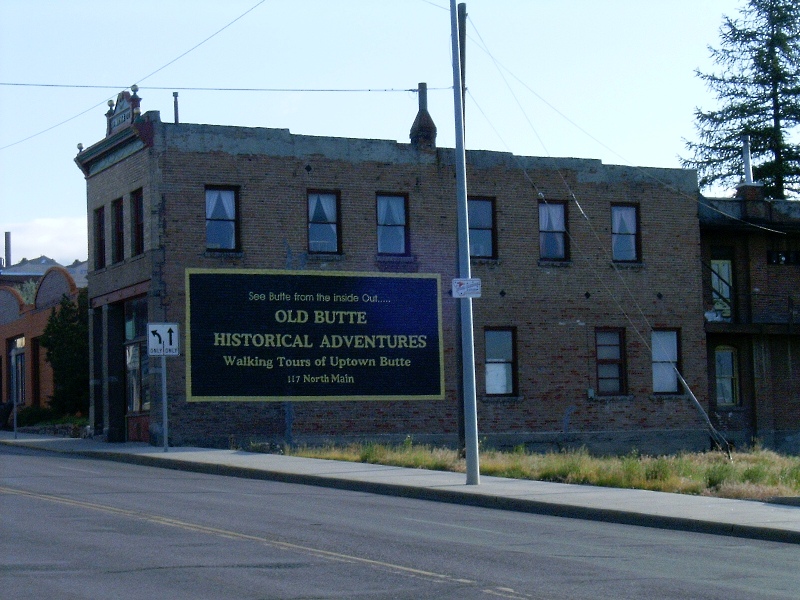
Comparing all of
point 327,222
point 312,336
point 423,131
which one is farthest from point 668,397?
point 327,222

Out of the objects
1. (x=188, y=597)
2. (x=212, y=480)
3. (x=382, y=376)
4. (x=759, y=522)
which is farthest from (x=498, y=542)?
(x=382, y=376)

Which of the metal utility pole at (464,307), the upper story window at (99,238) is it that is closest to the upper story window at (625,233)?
the upper story window at (99,238)

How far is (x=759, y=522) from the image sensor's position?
15047 millimetres

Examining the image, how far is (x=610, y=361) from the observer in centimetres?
3550

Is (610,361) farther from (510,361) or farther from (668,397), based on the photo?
(510,361)

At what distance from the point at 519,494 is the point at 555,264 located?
56.9ft

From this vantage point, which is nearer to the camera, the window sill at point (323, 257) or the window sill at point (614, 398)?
the window sill at point (323, 257)

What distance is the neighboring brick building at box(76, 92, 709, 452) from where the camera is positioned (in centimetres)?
3114

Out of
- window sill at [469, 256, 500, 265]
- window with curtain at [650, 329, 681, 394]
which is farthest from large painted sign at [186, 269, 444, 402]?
window with curtain at [650, 329, 681, 394]

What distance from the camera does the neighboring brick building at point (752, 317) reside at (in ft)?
123

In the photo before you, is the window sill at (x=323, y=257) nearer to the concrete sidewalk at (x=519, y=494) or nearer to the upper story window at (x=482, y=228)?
the upper story window at (x=482, y=228)

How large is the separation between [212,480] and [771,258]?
23662 millimetres

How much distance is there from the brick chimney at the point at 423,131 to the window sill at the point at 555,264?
4672 millimetres

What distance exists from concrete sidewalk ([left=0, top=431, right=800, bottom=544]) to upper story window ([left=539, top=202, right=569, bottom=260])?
1209 centimetres
